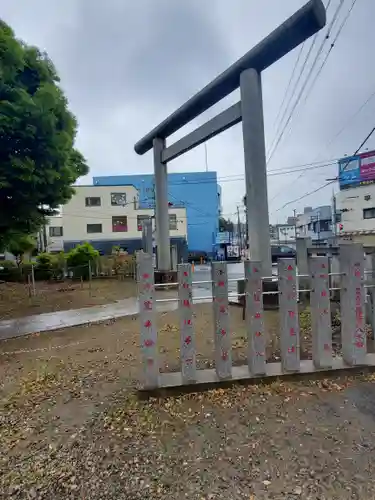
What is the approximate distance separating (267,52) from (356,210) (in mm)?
20785

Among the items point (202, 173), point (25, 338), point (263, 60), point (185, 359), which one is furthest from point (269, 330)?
point (202, 173)

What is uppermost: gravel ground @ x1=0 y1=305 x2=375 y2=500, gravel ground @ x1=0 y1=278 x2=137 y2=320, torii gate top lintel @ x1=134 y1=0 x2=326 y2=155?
torii gate top lintel @ x1=134 y1=0 x2=326 y2=155

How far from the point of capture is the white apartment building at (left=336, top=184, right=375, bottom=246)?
2239cm

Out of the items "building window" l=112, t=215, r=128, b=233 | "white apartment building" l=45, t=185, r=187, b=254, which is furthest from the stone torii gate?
"building window" l=112, t=215, r=128, b=233

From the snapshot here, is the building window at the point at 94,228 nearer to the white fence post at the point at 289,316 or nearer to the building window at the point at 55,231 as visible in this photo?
the building window at the point at 55,231

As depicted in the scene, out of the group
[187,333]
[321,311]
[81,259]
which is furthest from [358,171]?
[187,333]

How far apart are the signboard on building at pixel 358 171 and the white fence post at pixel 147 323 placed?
67.9 feet

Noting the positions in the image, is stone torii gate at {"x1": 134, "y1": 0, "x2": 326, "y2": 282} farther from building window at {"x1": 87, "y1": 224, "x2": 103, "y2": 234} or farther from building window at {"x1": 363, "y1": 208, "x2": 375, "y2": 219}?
building window at {"x1": 87, "y1": 224, "x2": 103, "y2": 234}

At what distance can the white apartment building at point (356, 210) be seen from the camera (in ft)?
73.5

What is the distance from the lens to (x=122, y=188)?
26.6 meters

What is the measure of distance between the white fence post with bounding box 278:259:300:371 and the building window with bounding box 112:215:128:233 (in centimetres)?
2468

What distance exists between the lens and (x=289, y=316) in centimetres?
308

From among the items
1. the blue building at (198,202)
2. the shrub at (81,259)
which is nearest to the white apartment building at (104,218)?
the blue building at (198,202)

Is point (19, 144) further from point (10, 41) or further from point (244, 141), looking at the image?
point (244, 141)
